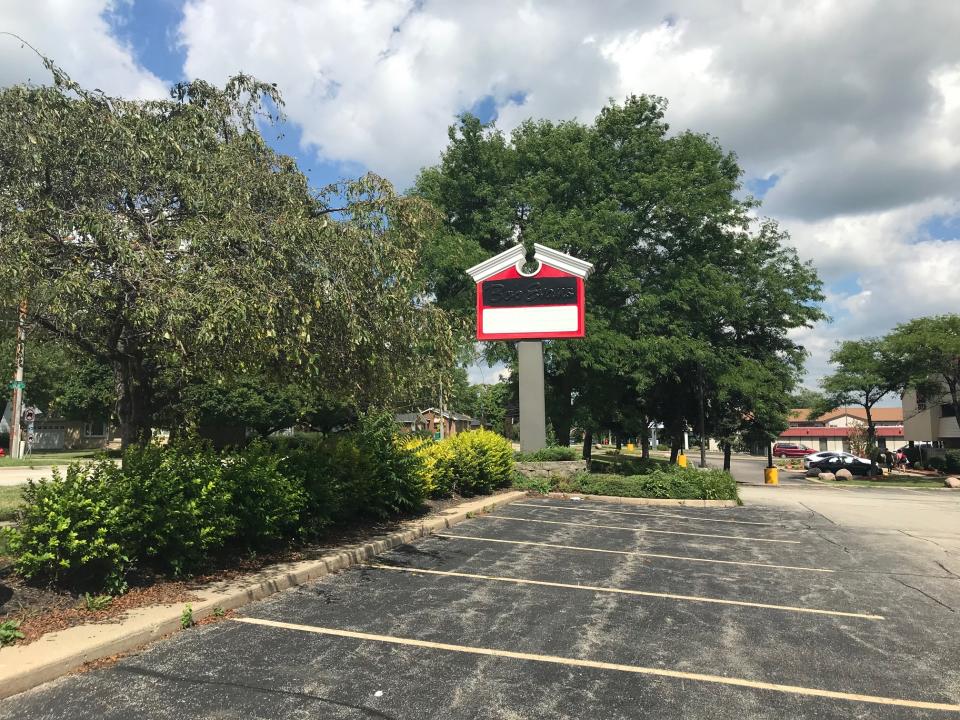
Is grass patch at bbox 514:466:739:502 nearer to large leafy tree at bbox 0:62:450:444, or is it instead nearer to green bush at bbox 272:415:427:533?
green bush at bbox 272:415:427:533

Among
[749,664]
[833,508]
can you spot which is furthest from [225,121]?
Answer: [833,508]

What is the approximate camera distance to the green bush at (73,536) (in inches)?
222

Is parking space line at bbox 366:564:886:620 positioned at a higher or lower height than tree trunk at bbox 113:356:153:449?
lower

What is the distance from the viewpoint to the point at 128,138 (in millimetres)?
6238

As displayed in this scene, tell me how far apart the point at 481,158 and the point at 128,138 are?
24.3m

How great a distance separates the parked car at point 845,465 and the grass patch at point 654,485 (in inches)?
1105

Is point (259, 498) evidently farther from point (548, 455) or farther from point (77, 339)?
point (548, 455)

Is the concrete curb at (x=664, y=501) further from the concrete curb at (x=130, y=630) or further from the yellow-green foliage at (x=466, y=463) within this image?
the concrete curb at (x=130, y=630)

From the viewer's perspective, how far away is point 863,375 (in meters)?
35.8

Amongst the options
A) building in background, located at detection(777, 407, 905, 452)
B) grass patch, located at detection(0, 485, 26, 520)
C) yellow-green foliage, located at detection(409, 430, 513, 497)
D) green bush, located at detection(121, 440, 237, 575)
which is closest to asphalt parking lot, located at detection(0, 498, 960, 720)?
green bush, located at detection(121, 440, 237, 575)

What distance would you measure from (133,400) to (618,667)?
245 inches

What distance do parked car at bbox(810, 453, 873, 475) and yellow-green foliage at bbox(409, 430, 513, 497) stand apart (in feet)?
106

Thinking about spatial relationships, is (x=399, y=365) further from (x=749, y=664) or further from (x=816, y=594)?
(x=816, y=594)

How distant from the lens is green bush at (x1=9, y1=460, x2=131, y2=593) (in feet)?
18.5
